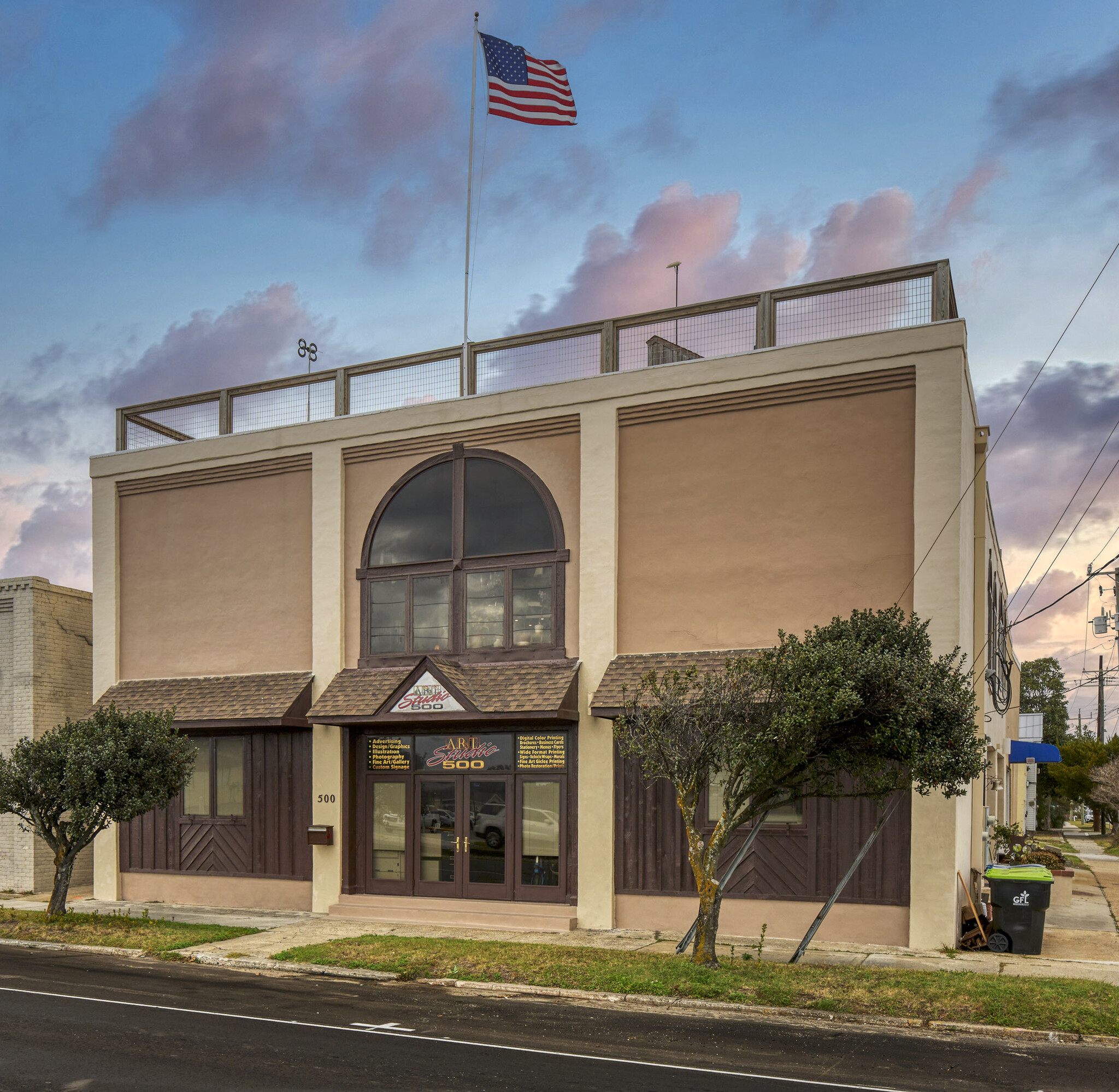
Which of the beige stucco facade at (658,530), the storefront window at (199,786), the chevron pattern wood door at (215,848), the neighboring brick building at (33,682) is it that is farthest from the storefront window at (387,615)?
the neighboring brick building at (33,682)

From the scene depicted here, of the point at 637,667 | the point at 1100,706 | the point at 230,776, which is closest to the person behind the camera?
the point at 637,667

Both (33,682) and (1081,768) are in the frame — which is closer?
(33,682)

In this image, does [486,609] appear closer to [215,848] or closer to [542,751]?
[542,751]

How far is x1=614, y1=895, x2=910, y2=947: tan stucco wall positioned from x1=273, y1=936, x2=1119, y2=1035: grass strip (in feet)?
7.21

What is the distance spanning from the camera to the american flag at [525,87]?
20406 millimetres

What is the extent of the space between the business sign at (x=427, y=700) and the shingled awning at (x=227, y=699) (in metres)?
2.49

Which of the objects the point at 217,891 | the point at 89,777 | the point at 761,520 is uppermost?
the point at 761,520

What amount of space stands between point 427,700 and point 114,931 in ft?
20.0

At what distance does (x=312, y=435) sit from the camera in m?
21.9

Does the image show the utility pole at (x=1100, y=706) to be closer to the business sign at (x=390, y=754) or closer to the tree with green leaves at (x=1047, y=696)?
the tree with green leaves at (x=1047, y=696)

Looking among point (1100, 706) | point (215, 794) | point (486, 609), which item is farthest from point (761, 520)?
point (1100, 706)

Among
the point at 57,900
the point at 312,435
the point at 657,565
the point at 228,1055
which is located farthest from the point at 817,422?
the point at 57,900

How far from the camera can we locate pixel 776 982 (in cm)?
1302

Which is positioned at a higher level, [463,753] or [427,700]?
[427,700]
